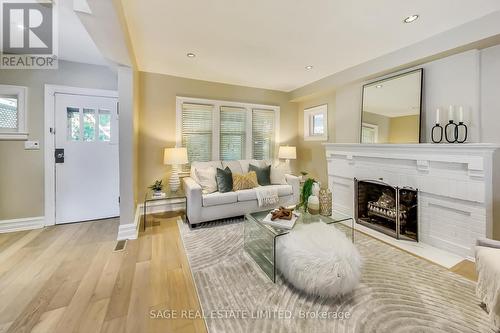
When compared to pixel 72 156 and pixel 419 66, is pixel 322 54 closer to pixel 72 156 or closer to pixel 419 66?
pixel 419 66

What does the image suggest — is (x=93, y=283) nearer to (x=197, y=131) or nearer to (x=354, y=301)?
(x=354, y=301)

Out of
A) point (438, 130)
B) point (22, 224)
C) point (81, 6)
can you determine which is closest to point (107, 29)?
point (81, 6)

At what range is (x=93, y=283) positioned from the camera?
183 cm

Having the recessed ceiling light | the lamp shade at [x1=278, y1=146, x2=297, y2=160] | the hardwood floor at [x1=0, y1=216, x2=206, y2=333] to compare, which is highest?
the recessed ceiling light

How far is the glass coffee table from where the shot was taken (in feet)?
6.35

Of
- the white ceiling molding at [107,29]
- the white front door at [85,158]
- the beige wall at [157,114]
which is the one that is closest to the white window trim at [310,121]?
the beige wall at [157,114]

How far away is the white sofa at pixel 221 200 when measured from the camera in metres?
2.98

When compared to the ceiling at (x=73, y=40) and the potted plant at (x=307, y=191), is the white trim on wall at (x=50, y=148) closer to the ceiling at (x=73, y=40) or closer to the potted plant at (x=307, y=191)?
the ceiling at (x=73, y=40)

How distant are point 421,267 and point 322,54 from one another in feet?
9.14

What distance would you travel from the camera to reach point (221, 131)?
4195mm

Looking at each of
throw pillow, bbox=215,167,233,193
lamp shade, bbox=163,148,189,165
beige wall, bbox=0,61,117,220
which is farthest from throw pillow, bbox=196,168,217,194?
beige wall, bbox=0,61,117,220

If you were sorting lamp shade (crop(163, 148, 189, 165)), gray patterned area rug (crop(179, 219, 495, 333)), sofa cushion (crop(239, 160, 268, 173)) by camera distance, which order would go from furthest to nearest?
sofa cushion (crop(239, 160, 268, 173)) < lamp shade (crop(163, 148, 189, 165)) < gray patterned area rug (crop(179, 219, 495, 333))

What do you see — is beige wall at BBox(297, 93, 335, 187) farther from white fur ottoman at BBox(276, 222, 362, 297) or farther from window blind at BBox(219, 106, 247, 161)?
white fur ottoman at BBox(276, 222, 362, 297)

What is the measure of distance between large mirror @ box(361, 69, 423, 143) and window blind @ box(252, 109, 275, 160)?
6.19 ft
